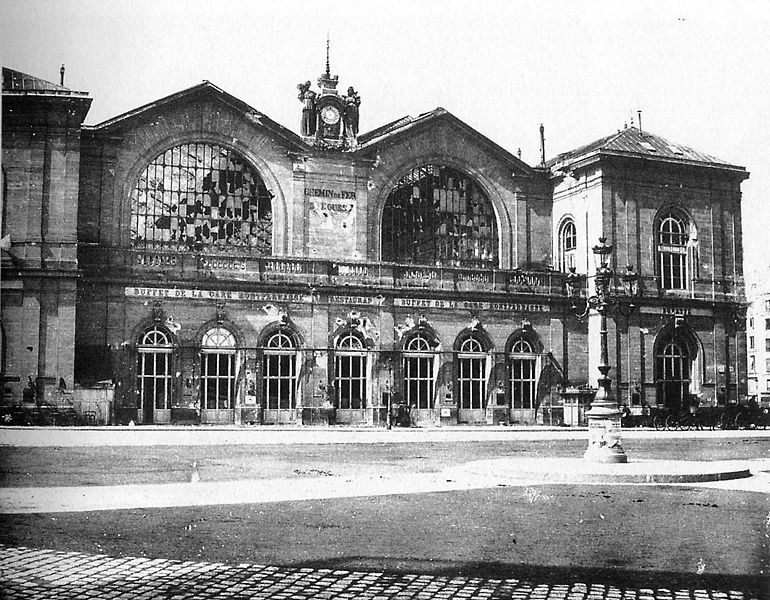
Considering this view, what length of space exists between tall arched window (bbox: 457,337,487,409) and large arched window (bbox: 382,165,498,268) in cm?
397

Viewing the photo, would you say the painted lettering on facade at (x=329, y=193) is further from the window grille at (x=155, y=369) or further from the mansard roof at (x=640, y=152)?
the mansard roof at (x=640, y=152)

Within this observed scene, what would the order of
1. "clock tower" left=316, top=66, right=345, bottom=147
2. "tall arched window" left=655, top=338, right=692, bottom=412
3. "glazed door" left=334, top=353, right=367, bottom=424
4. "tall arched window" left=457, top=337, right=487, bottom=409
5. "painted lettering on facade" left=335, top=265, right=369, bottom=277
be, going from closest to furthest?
"glazed door" left=334, top=353, right=367, bottom=424
"painted lettering on facade" left=335, top=265, right=369, bottom=277
"tall arched window" left=457, top=337, right=487, bottom=409
"clock tower" left=316, top=66, right=345, bottom=147
"tall arched window" left=655, top=338, right=692, bottom=412

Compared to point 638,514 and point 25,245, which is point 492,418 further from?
point 638,514

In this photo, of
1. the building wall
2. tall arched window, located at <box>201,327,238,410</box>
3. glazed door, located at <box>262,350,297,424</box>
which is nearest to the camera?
the building wall

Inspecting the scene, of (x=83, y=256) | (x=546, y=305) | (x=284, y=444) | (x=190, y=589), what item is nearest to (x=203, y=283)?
(x=83, y=256)

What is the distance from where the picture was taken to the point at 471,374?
3988 centimetres

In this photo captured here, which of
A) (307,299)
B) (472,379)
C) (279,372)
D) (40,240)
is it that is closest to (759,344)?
(472,379)

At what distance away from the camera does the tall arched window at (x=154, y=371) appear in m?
34.0

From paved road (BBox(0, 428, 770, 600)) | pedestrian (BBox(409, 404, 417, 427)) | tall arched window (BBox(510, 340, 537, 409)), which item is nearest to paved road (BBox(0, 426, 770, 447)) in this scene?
pedestrian (BBox(409, 404, 417, 427))

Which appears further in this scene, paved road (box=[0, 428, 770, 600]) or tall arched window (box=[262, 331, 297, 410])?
tall arched window (box=[262, 331, 297, 410])

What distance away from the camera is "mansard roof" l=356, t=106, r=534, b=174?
40219 mm

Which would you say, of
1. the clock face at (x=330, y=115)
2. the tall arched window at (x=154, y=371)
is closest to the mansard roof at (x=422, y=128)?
the clock face at (x=330, y=115)

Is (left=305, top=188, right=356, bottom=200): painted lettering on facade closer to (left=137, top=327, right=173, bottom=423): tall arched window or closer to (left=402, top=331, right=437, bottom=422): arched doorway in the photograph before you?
(left=402, top=331, right=437, bottom=422): arched doorway

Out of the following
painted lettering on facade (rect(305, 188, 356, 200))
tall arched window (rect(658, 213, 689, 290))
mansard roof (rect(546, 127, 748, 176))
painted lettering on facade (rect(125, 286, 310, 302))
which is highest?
mansard roof (rect(546, 127, 748, 176))
